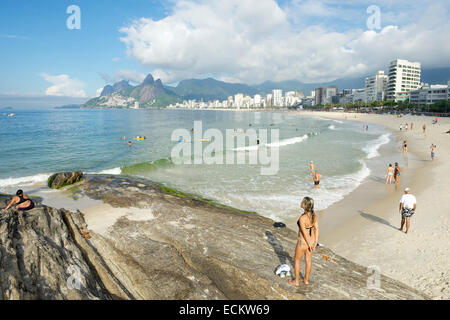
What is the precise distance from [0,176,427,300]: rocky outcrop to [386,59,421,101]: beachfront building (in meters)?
161

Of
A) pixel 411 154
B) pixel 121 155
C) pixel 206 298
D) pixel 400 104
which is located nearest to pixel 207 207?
pixel 206 298

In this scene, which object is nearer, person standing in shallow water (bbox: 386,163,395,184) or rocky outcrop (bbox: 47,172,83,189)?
rocky outcrop (bbox: 47,172,83,189)

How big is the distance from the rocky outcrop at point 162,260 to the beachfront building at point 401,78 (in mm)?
160602

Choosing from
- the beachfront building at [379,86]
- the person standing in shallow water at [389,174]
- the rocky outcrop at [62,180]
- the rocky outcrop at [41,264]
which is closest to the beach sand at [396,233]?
the person standing in shallow water at [389,174]

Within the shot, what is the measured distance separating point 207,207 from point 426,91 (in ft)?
455

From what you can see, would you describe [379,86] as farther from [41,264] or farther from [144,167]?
[41,264]

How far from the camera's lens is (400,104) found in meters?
104

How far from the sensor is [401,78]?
136125 mm

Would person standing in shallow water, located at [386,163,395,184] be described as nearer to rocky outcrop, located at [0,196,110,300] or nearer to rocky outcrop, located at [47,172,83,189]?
rocky outcrop, located at [0,196,110,300]

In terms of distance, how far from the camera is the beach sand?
6.77m

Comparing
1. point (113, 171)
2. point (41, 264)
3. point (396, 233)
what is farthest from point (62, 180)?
point (396, 233)

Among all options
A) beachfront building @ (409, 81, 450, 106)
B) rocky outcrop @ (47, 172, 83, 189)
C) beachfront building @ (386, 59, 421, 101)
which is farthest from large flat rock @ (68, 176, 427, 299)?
beachfront building @ (386, 59, 421, 101)

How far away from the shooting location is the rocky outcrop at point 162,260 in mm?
5074

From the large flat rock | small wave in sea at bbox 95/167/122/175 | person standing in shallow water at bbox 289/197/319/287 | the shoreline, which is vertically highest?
person standing in shallow water at bbox 289/197/319/287
